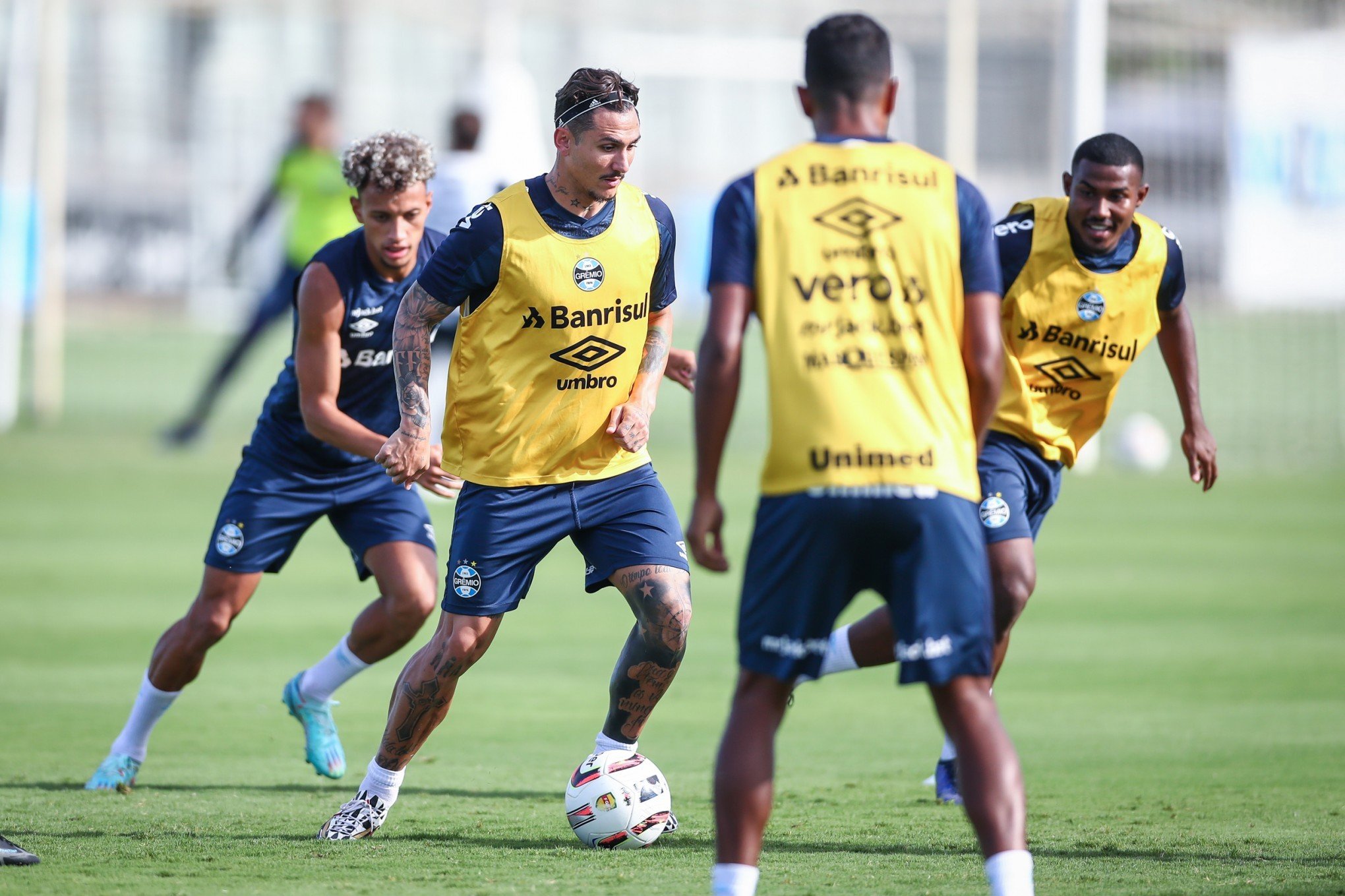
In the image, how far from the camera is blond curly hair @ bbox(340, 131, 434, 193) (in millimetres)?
5645

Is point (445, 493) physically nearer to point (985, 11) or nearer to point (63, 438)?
point (63, 438)

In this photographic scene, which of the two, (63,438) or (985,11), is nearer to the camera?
(63,438)

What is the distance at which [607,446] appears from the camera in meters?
5.41

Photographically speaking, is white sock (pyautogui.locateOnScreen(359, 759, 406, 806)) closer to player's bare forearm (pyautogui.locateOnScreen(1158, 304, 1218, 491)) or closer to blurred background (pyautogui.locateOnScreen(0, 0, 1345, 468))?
player's bare forearm (pyautogui.locateOnScreen(1158, 304, 1218, 491))

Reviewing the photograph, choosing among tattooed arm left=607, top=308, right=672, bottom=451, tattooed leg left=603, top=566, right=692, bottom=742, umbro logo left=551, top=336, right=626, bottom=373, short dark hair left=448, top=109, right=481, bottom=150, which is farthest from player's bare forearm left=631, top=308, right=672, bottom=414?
short dark hair left=448, top=109, right=481, bottom=150

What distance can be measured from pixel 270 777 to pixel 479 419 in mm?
1973

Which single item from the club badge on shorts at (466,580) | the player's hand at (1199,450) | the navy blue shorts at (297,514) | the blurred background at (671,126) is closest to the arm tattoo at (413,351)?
the club badge on shorts at (466,580)

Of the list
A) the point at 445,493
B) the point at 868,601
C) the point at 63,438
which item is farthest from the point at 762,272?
the point at 63,438

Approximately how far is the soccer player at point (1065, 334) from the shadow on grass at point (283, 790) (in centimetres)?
135

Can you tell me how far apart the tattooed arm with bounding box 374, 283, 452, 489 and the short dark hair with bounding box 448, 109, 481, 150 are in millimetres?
7474

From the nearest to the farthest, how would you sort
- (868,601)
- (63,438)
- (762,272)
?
(762,272) < (868,601) < (63,438)

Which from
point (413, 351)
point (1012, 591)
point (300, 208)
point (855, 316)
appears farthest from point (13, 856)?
point (300, 208)

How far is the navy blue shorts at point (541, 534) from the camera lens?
5199 mm

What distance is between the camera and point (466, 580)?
5.19 m
